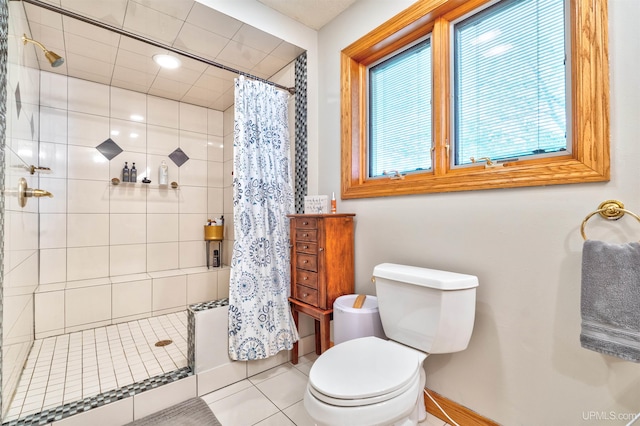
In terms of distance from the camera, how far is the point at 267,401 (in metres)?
1.66

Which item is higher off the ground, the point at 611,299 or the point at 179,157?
the point at 179,157

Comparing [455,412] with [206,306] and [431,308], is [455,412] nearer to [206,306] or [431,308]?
[431,308]

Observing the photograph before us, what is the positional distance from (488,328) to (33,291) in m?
3.15

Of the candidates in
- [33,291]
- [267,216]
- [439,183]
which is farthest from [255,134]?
[33,291]

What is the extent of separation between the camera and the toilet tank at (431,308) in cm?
128

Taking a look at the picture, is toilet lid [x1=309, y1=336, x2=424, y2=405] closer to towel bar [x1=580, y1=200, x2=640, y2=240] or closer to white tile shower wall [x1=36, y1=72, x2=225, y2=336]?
towel bar [x1=580, y1=200, x2=640, y2=240]

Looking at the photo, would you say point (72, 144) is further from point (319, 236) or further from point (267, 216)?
point (319, 236)

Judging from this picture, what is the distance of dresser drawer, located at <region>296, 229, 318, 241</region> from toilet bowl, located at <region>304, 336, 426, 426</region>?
0.74 m

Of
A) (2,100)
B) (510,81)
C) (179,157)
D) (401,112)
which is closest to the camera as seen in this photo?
(2,100)

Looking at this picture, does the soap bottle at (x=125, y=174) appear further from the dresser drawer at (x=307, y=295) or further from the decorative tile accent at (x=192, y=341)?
the dresser drawer at (x=307, y=295)

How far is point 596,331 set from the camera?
3.30ft

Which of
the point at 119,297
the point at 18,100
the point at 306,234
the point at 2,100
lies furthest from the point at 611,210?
the point at 119,297

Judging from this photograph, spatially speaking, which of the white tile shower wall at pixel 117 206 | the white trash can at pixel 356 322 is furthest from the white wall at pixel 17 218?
the white trash can at pixel 356 322

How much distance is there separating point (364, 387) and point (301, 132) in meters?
1.81
